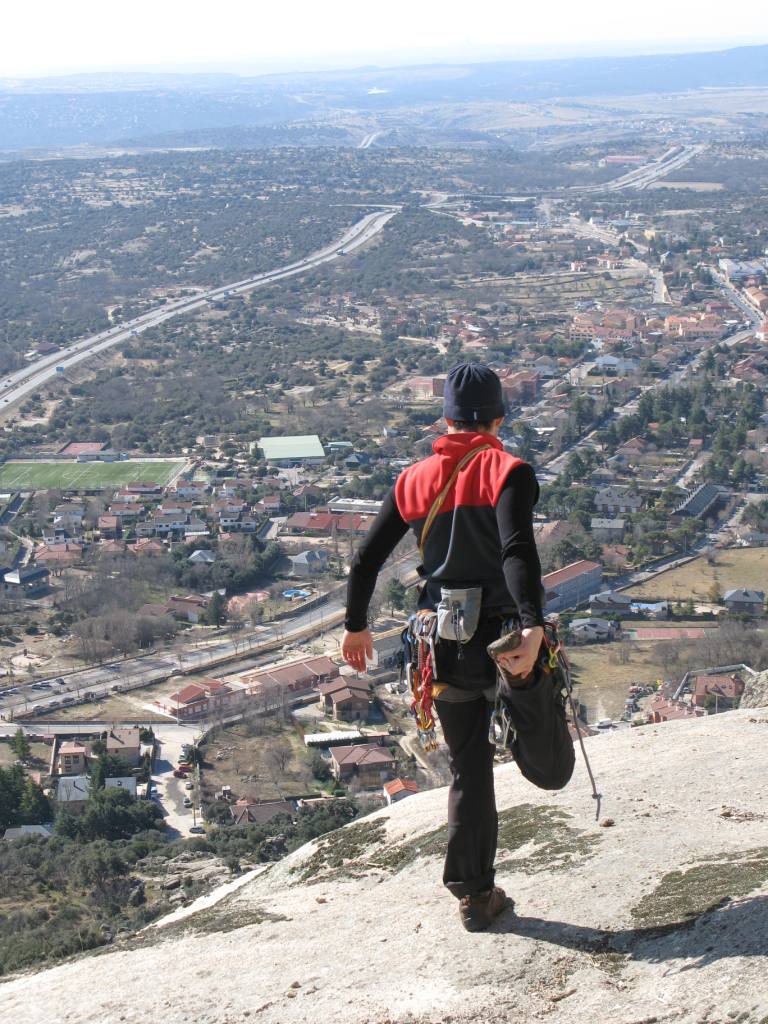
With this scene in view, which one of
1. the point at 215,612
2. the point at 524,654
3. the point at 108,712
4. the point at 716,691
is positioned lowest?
the point at 108,712

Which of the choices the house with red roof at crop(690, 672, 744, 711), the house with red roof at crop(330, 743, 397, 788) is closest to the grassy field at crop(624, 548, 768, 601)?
the house with red roof at crop(690, 672, 744, 711)

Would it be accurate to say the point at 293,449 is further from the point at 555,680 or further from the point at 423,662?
the point at 555,680

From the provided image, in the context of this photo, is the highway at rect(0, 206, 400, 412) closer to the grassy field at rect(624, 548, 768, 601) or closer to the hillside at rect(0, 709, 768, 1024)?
the grassy field at rect(624, 548, 768, 601)

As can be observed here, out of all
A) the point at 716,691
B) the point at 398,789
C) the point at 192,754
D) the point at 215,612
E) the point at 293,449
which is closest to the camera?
the point at 398,789

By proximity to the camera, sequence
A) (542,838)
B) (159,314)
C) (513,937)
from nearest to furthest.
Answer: (513,937), (542,838), (159,314)

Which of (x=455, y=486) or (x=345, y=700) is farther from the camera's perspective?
(x=345, y=700)

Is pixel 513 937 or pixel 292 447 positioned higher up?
pixel 513 937

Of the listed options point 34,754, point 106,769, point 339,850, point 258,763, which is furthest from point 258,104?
point 339,850

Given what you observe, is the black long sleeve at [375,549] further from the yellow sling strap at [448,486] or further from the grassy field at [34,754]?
the grassy field at [34,754]
